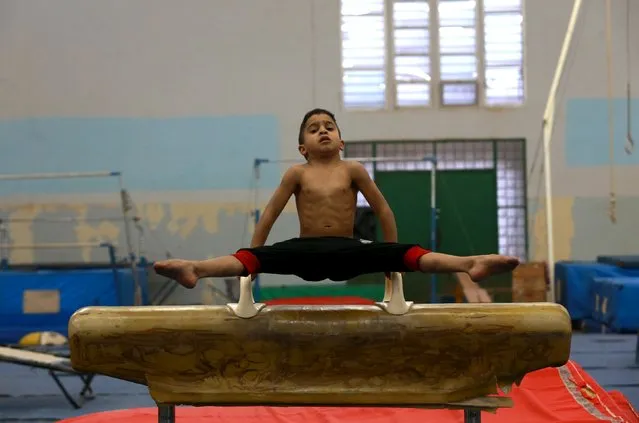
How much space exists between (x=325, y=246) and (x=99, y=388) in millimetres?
4053

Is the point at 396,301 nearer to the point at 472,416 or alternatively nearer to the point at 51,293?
the point at 472,416

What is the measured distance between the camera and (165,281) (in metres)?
9.12

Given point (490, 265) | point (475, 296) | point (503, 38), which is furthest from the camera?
point (503, 38)

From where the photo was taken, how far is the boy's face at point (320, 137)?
2674 millimetres

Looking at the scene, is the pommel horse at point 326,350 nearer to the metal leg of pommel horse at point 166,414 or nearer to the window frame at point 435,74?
the metal leg of pommel horse at point 166,414

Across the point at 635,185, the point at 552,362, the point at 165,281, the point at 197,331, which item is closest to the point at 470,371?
the point at 552,362

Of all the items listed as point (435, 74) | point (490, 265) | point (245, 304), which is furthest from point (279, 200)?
point (435, 74)

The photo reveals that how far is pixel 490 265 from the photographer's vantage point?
190 centimetres

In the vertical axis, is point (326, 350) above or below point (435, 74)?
below

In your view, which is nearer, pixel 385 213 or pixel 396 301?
pixel 396 301

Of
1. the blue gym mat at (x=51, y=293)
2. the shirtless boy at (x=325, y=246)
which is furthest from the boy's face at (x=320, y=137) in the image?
the blue gym mat at (x=51, y=293)

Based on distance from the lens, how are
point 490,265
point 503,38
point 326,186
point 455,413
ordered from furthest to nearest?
point 503,38, point 455,413, point 326,186, point 490,265

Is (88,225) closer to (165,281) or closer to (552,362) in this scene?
(165,281)

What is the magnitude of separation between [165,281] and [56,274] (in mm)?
1636
